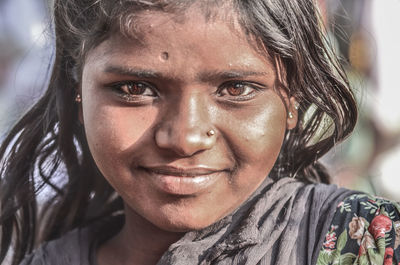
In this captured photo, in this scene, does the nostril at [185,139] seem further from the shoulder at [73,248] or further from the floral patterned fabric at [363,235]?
the shoulder at [73,248]

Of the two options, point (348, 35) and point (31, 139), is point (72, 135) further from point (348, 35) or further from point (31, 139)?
point (348, 35)

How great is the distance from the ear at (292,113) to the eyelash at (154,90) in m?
0.13

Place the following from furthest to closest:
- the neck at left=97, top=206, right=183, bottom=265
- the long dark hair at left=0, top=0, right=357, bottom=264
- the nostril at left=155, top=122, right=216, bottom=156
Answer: the neck at left=97, top=206, right=183, bottom=265, the long dark hair at left=0, top=0, right=357, bottom=264, the nostril at left=155, top=122, right=216, bottom=156

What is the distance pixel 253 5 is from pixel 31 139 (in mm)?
920

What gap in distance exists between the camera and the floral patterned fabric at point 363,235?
1.35 meters

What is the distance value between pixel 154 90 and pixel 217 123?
0.56ft

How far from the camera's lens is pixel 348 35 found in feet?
6.00

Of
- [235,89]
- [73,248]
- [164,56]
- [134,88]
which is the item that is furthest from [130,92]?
[73,248]

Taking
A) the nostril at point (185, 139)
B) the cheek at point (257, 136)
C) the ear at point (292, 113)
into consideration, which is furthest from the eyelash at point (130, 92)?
the ear at point (292, 113)

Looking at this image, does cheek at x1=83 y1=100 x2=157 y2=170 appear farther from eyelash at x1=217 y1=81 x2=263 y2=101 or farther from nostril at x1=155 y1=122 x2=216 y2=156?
eyelash at x1=217 y1=81 x2=263 y2=101

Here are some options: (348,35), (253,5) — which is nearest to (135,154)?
(253,5)

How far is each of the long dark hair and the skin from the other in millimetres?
48

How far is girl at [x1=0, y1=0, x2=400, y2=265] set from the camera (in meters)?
1.37

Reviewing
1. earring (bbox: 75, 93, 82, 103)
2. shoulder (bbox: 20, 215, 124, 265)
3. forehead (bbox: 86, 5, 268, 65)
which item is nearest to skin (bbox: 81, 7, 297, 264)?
forehead (bbox: 86, 5, 268, 65)
